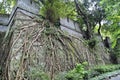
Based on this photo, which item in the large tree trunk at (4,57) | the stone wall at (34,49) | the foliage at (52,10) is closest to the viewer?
the large tree trunk at (4,57)

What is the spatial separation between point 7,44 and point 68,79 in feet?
7.92

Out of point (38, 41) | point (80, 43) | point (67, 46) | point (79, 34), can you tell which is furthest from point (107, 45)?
point (38, 41)

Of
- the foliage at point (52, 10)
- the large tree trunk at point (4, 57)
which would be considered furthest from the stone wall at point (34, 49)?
the foliage at point (52, 10)

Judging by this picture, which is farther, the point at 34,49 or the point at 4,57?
the point at 34,49

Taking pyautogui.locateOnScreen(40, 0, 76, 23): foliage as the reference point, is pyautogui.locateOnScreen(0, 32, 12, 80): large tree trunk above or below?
below

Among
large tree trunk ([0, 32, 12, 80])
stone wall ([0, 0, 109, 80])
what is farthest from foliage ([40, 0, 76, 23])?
large tree trunk ([0, 32, 12, 80])

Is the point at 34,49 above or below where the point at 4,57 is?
above

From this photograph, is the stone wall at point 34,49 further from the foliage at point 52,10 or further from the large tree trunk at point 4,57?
the foliage at point 52,10

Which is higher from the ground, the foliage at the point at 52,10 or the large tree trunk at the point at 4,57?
the foliage at the point at 52,10

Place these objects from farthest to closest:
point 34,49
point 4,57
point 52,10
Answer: point 52,10
point 34,49
point 4,57

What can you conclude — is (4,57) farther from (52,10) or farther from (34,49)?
(52,10)

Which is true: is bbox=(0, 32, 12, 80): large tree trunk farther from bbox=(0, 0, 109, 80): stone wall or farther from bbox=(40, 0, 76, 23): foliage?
bbox=(40, 0, 76, 23): foliage

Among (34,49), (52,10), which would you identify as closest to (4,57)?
(34,49)

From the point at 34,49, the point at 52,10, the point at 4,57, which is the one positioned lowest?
the point at 4,57
